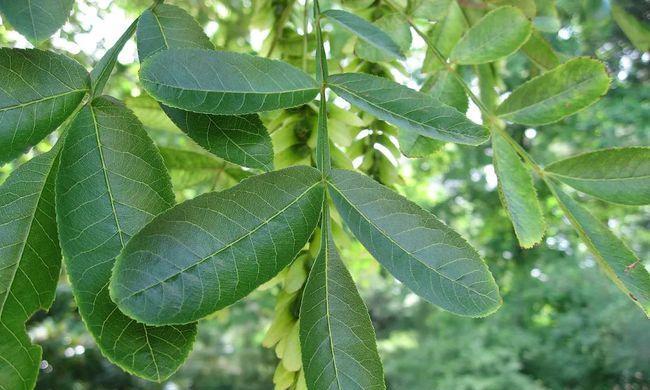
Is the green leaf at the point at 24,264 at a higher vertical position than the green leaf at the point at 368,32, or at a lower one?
lower

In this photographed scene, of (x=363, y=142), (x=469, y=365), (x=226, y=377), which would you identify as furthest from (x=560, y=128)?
(x=363, y=142)

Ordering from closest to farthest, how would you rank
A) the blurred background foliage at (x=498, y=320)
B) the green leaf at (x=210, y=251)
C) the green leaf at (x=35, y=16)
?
the green leaf at (x=210, y=251)
the green leaf at (x=35, y=16)
the blurred background foliage at (x=498, y=320)

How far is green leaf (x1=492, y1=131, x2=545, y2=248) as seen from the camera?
643mm

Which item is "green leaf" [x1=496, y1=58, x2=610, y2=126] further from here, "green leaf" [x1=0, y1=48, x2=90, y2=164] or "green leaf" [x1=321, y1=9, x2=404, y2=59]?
"green leaf" [x1=0, y1=48, x2=90, y2=164]

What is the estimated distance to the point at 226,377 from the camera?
17.1 feet

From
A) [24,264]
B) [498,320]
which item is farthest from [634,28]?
[498,320]

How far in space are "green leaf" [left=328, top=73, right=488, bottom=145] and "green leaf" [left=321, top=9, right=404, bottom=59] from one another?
0.25ft

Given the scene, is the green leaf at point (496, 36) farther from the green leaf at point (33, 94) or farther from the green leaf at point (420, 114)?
the green leaf at point (33, 94)

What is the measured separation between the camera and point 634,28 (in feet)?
3.80

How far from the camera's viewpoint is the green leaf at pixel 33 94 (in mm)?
479

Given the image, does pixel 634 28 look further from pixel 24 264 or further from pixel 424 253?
pixel 24 264

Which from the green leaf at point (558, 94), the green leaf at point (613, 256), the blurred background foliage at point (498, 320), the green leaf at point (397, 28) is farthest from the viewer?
the blurred background foliage at point (498, 320)

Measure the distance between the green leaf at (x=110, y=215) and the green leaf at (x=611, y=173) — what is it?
0.47 m

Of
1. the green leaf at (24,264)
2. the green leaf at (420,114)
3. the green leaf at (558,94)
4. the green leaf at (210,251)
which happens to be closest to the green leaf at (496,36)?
the green leaf at (558,94)
